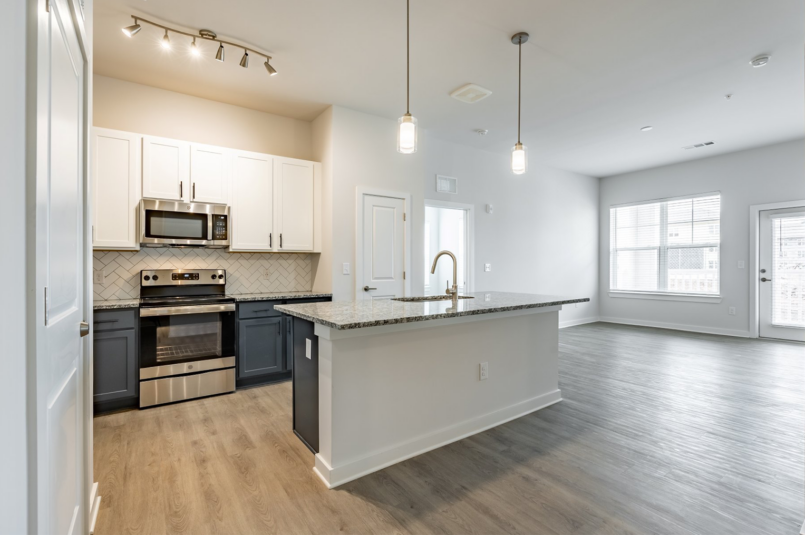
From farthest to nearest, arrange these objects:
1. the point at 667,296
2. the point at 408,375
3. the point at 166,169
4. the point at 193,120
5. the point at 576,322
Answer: the point at 576,322 < the point at 667,296 < the point at 193,120 < the point at 166,169 < the point at 408,375

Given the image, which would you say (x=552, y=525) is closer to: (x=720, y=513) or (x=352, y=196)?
(x=720, y=513)

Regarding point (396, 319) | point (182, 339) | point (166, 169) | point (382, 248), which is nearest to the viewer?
point (396, 319)

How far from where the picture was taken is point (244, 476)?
2232 millimetres

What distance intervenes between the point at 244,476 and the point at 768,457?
3218 millimetres

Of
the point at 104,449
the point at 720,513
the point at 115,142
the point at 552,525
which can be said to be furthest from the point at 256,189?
the point at 720,513

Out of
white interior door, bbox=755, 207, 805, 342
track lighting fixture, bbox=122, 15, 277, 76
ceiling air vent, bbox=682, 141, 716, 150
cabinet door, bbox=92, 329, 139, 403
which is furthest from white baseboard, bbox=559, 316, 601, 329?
cabinet door, bbox=92, 329, 139, 403

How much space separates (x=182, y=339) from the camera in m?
3.47

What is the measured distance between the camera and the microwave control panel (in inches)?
152

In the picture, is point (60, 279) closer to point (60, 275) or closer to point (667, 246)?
point (60, 275)

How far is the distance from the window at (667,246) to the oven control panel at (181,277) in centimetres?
738

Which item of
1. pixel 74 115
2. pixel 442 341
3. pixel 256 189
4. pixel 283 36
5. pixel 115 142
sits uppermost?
pixel 283 36

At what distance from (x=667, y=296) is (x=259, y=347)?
23.4 feet

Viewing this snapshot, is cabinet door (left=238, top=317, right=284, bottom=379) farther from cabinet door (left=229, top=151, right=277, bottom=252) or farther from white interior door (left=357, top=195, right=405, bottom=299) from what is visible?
white interior door (left=357, top=195, right=405, bottom=299)

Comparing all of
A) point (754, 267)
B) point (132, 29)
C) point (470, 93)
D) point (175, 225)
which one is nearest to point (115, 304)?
point (175, 225)
